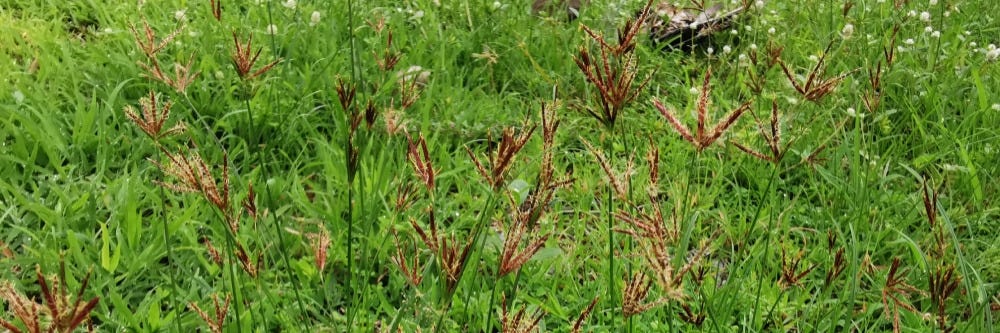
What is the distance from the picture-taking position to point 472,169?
257 centimetres

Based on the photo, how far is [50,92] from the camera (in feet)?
9.08

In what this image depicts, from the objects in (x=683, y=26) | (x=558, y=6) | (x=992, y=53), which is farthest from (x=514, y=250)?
(x=558, y=6)

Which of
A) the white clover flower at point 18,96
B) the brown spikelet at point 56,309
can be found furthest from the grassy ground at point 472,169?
Answer: the brown spikelet at point 56,309

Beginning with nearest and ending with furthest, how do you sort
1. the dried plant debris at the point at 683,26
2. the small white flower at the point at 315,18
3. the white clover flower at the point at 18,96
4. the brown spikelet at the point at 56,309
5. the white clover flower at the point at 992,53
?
the brown spikelet at the point at 56,309 → the white clover flower at the point at 18,96 → the white clover flower at the point at 992,53 → the small white flower at the point at 315,18 → the dried plant debris at the point at 683,26

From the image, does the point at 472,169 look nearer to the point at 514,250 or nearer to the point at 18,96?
the point at 18,96

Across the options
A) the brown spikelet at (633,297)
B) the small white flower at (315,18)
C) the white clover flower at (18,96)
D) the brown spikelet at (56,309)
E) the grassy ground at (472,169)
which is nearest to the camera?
the brown spikelet at (56,309)

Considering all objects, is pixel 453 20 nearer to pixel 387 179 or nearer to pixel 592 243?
pixel 387 179

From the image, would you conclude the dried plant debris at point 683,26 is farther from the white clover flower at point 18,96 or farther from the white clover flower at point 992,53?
the white clover flower at point 18,96

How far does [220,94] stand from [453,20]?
1097 mm

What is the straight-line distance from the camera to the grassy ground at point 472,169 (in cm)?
177

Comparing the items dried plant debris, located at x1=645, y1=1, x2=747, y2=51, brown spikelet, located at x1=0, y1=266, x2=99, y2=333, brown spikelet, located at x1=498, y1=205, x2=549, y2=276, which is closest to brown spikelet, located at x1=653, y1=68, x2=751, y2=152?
brown spikelet, located at x1=498, y1=205, x2=549, y2=276

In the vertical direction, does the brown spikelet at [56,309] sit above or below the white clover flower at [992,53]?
above

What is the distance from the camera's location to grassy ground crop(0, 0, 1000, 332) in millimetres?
1770

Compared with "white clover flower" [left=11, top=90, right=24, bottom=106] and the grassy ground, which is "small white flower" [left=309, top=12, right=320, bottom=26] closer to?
the grassy ground
